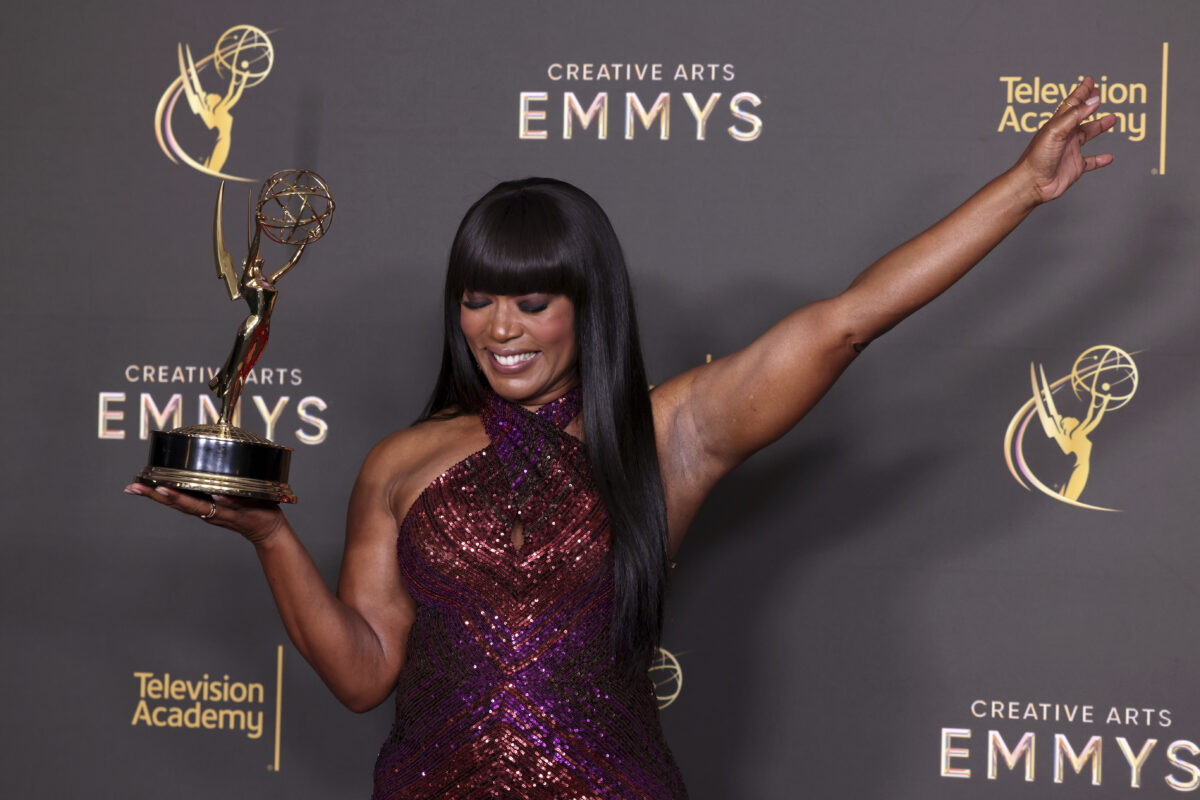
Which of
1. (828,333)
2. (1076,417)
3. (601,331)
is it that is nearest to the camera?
(828,333)

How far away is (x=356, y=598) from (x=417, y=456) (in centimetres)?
19

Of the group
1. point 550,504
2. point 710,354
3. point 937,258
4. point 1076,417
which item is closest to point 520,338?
point 550,504

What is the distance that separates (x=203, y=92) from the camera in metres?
2.13

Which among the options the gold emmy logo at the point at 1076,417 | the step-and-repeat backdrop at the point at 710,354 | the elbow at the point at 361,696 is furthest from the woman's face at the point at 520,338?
the gold emmy logo at the point at 1076,417

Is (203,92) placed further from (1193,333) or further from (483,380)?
(1193,333)

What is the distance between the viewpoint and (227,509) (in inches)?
47.9

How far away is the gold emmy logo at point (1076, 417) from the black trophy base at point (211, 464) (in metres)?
1.25

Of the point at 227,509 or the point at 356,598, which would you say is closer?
the point at 227,509

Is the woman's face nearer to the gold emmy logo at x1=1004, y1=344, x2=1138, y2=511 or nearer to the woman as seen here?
the woman

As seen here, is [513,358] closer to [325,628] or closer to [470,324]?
[470,324]

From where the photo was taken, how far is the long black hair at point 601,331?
4.44 feet

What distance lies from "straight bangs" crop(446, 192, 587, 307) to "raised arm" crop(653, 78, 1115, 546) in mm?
212

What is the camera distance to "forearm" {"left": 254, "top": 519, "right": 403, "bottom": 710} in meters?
1.30

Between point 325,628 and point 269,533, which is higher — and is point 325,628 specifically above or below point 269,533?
below
